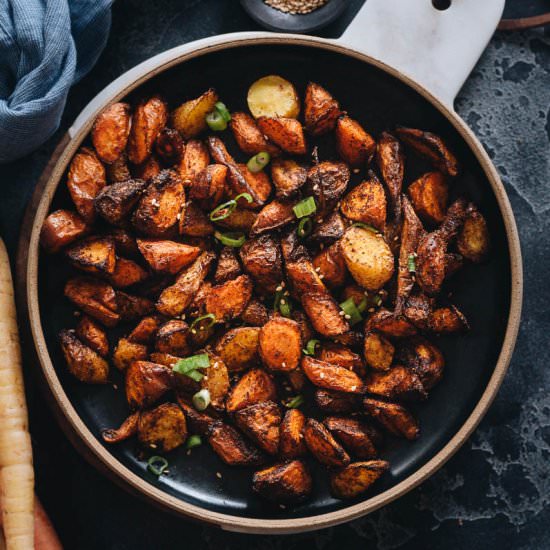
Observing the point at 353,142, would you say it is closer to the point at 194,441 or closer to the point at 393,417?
the point at 393,417

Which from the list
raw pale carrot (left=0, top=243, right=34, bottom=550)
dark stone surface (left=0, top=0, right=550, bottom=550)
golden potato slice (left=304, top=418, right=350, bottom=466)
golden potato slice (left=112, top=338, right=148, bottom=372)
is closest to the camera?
raw pale carrot (left=0, top=243, right=34, bottom=550)

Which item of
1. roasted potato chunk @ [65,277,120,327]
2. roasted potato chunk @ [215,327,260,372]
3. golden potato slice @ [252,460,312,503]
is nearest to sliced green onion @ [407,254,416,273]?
roasted potato chunk @ [215,327,260,372]

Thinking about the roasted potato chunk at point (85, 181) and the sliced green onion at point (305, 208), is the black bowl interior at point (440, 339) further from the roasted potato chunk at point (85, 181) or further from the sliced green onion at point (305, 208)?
the sliced green onion at point (305, 208)

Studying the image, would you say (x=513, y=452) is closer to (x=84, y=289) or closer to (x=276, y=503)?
(x=276, y=503)

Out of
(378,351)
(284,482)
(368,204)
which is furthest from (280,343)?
(368,204)

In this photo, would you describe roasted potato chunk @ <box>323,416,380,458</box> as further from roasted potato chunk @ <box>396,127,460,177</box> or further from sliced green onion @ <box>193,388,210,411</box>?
roasted potato chunk @ <box>396,127,460,177</box>

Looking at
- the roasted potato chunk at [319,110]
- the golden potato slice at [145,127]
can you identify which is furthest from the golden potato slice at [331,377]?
the golden potato slice at [145,127]

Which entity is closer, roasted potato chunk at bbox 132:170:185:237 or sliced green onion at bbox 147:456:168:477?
roasted potato chunk at bbox 132:170:185:237
